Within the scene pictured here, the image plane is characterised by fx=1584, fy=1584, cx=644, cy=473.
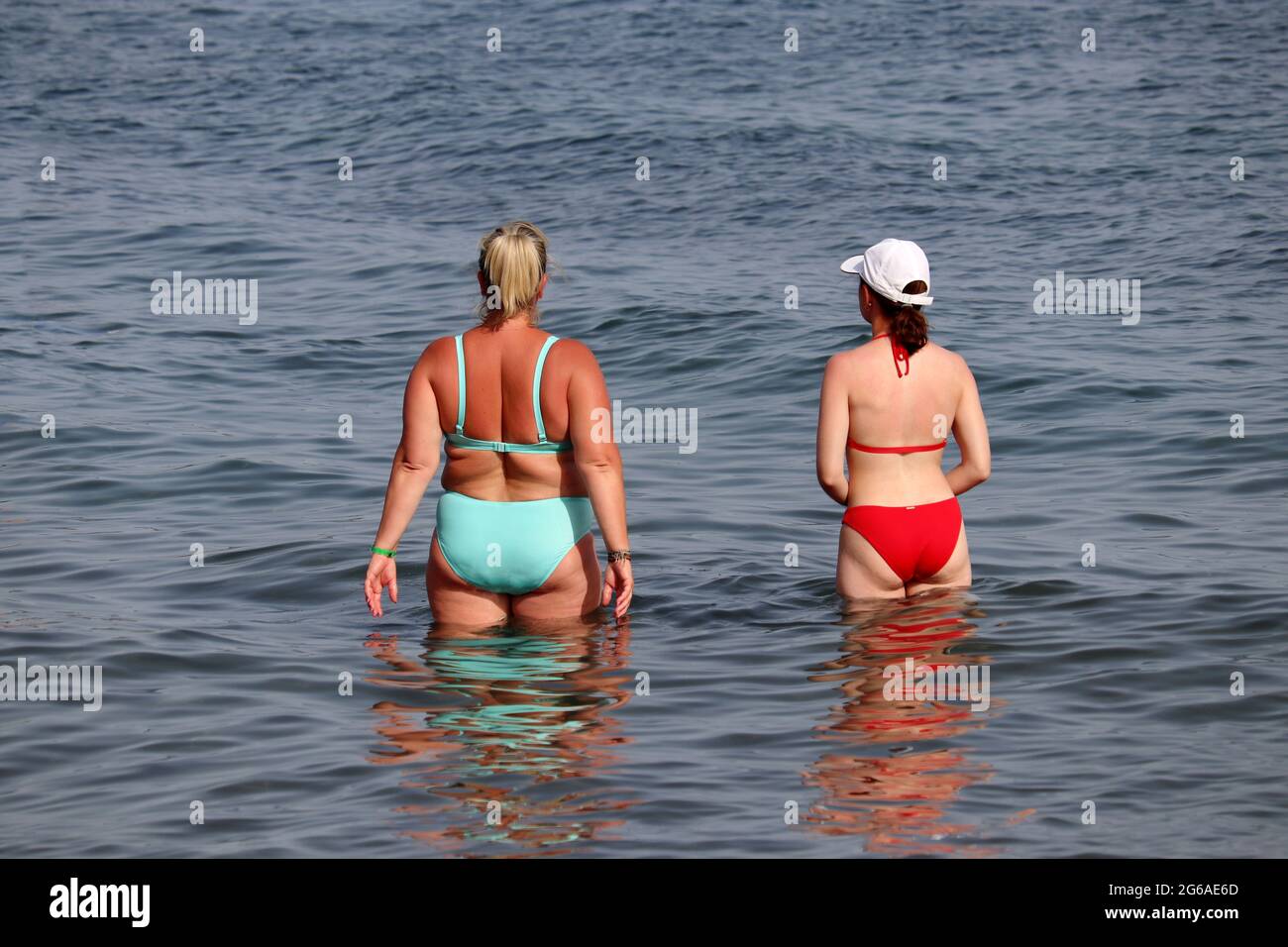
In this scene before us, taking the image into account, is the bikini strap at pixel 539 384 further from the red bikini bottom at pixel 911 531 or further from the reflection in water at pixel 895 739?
the reflection in water at pixel 895 739

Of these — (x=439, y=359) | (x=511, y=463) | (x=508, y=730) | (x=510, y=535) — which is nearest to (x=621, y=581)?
(x=510, y=535)

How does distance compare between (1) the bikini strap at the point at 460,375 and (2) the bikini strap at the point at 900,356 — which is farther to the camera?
(2) the bikini strap at the point at 900,356

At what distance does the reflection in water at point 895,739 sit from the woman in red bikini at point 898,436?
0.18 m

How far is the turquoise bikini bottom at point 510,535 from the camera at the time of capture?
6.16 metres

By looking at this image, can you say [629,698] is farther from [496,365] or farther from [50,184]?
[50,184]

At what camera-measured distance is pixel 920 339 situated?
621 centimetres

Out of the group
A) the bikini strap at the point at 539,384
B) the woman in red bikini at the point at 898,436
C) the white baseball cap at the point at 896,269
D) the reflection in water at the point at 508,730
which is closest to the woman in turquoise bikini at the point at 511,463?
the bikini strap at the point at 539,384

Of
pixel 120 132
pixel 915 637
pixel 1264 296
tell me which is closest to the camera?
pixel 915 637


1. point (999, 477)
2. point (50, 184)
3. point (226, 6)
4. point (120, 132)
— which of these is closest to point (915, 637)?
point (999, 477)

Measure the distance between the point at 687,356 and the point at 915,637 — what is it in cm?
676

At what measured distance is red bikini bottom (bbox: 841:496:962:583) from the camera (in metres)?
6.41

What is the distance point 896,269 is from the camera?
6.09 meters

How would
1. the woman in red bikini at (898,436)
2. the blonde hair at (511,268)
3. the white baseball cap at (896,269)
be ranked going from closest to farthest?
the blonde hair at (511,268) → the white baseball cap at (896,269) → the woman in red bikini at (898,436)

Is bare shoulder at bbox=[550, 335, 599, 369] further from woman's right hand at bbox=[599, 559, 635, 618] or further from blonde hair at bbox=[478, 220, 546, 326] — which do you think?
→ woman's right hand at bbox=[599, 559, 635, 618]
